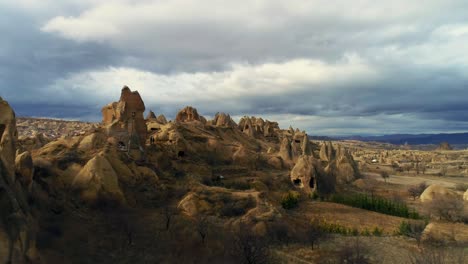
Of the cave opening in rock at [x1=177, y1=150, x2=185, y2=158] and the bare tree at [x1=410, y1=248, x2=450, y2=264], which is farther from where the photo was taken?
the cave opening in rock at [x1=177, y1=150, x2=185, y2=158]

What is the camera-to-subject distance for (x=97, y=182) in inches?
1172

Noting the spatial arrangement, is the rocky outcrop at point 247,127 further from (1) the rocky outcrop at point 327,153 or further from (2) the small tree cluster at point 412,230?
(2) the small tree cluster at point 412,230

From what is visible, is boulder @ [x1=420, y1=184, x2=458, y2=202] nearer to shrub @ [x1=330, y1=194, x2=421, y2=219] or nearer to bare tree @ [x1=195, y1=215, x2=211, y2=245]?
shrub @ [x1=330, y1=194, x2=421, y2=219]

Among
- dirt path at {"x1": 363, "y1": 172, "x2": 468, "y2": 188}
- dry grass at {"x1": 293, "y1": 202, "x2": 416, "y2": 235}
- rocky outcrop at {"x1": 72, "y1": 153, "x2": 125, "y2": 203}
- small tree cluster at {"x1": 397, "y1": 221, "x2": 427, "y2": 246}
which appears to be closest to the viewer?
small tree cluster at {"x1": 397, "y1": 221, "x2": 427, "y2": 246}

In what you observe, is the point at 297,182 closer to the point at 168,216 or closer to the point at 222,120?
the point at 168,216

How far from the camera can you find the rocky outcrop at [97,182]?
96.2 ft

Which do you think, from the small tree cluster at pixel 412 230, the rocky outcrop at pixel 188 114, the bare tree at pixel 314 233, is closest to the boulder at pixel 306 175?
the bare tree at pixel 314 233

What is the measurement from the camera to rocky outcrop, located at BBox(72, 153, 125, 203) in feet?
96.2

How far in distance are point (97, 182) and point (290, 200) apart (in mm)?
19345

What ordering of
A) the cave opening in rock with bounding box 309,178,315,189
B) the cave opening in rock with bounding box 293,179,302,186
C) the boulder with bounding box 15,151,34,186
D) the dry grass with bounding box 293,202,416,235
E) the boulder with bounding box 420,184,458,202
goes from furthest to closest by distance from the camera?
the cave opening in rock with bounding box 293,179,302,186, the cave opening in rock with bounding box 309,178,315,189, the boulder with bounding box 420,184,458,202, the dry grass with bounding box 293,202,416,235, the boulder with bounding box 15,151,34,186

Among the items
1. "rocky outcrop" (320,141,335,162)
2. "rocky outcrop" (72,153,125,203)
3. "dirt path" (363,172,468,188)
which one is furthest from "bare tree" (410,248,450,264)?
"dirt path" (363,172,468,188)

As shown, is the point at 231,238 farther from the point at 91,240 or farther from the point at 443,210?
the point at 443,210

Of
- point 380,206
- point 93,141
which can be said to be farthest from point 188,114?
point 380,206

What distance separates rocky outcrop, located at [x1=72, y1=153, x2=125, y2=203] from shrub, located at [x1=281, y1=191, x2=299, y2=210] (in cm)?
1636
